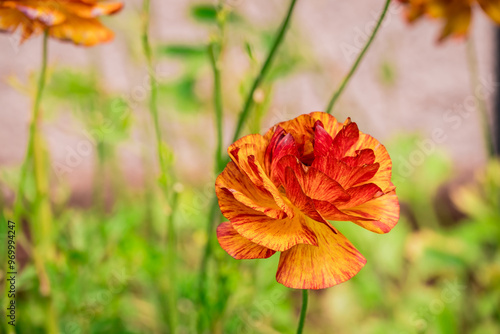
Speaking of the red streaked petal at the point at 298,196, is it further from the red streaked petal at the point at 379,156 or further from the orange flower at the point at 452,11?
the orange flower at the point at 452,11

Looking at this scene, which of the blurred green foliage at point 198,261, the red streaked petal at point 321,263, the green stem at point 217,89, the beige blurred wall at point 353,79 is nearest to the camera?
the red streaked petal at point 321,263

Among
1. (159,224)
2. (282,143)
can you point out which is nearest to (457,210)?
(159,224)

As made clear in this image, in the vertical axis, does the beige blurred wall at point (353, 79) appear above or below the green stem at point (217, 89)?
below

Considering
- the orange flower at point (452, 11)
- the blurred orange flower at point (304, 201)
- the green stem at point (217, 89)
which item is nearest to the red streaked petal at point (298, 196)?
the blurred orange flower at point (304, 201)

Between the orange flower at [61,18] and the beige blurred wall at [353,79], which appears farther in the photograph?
the beige blurred wall at [353,79]

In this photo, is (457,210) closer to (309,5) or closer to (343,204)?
(309,5)

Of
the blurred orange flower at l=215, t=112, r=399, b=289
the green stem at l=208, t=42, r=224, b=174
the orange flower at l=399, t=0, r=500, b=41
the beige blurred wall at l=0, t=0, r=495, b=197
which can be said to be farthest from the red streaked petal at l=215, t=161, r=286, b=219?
the beige blurred wall at l=0, t=0, r=495, b=197

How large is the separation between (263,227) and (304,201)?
0.02 meters

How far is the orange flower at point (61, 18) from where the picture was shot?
0.82ft

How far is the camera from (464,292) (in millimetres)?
734

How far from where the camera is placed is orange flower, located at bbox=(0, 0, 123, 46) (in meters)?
0.25

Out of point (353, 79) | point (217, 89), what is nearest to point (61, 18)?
point (217, 89)

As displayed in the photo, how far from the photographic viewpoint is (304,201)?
17 cm

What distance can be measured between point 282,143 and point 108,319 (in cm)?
31
